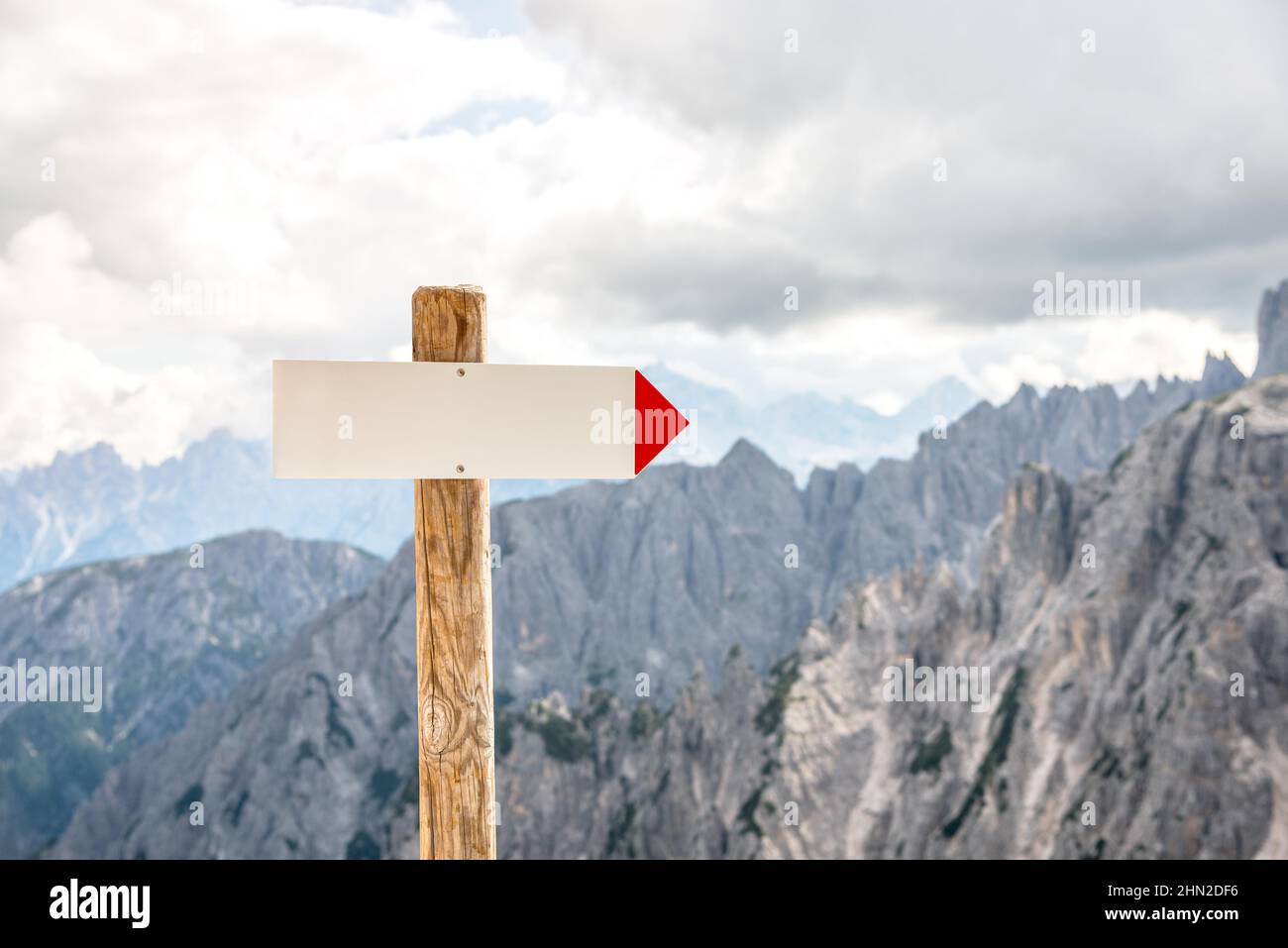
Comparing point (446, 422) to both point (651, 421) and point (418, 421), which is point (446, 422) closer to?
point (418, 421)

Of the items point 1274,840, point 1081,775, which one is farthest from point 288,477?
point 1081,775

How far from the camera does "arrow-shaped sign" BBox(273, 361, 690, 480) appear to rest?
627cm

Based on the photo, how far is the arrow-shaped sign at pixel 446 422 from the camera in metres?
6.27

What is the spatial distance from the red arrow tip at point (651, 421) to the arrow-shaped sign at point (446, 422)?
0.02 meters

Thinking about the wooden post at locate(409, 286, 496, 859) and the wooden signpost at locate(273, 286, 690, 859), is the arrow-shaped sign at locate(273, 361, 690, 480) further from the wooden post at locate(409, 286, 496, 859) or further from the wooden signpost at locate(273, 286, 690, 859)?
the wooden post at locate(409, 286, 496, 859)

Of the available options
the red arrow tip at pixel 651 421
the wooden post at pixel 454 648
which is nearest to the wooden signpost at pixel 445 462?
the wooden post at pixel 454 648

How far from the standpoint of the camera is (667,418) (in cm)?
670

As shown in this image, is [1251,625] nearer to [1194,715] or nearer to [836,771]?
[1194,715]

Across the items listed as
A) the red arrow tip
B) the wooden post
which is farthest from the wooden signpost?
the red arrow tip

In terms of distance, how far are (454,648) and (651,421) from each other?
1.87 meters

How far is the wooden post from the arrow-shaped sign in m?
0.14

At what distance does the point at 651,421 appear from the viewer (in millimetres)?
6680

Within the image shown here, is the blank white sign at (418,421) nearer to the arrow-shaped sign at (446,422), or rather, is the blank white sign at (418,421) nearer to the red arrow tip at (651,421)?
the arrow-shaped sign at (446,422)

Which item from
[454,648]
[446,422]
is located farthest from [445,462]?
[454,648]
